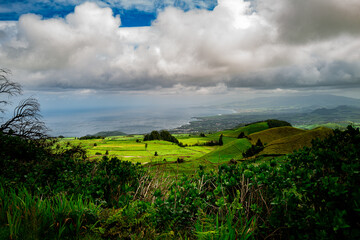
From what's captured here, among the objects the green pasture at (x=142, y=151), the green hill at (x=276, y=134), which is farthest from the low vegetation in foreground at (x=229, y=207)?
the green hill at (x=276, y=134)

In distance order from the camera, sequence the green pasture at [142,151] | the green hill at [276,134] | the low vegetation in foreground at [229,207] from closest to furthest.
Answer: the low vegetation in foreground at [229,207], the green hill at [276,134], the green pasture at [142,151]

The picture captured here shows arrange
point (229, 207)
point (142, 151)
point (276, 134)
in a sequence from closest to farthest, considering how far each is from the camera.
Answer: point (229, 207)
point (276, 134)
point (142, 151)

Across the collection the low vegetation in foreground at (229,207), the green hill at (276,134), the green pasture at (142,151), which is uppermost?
the low vegetation in foreground at (229,207)

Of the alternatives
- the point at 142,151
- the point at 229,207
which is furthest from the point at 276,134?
the point at 229,207

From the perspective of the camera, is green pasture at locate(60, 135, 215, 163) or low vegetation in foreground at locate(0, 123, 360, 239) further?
green pasture at locate(60, 135, 215, 163)

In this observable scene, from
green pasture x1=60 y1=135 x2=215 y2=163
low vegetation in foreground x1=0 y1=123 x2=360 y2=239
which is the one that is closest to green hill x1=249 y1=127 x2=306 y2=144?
green pasture x1=60 y1=135 x2=215 y2=163

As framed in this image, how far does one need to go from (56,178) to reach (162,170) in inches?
117

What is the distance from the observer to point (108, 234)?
3.25 metres

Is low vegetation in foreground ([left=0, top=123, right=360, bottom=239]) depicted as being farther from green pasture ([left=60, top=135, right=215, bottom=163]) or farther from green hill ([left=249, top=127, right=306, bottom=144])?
green hill ([left=249, top=127, right=306, bottom=144])

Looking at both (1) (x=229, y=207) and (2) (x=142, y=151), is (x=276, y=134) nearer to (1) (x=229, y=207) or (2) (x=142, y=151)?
(2) (x=142, y=151)

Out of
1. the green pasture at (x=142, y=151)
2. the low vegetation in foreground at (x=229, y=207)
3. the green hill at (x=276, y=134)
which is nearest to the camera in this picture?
the low vegetation in foreground at (x=229, y=207)

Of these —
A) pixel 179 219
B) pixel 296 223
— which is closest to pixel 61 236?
pixel 179 219

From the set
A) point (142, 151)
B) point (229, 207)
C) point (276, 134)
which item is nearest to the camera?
point (229, 207)

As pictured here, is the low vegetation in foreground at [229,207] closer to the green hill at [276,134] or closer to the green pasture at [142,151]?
the green pasture at [142,151]
